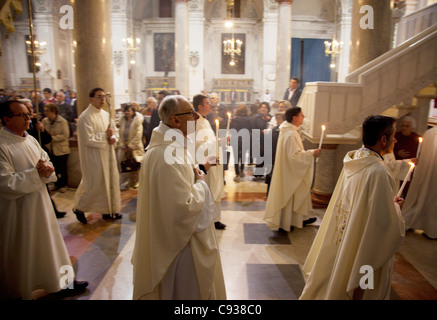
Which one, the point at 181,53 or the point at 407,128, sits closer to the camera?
the point at 407,128

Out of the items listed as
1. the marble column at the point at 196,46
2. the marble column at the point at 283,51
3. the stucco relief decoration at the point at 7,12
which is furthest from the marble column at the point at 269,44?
the stucco relief decoration at the point at 7,12

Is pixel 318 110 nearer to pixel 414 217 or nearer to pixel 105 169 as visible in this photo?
pixel 414 217

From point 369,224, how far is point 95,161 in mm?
3953

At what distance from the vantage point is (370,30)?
6.06 meters

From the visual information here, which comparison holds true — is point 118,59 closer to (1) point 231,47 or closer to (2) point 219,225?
(1) point 231,47

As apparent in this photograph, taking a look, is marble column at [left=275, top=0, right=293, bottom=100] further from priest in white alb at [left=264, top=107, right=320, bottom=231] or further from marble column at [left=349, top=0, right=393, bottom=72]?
priest in white alb at [left=264, top=107, right=320, bottom=231]

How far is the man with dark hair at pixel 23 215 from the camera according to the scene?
2.82m

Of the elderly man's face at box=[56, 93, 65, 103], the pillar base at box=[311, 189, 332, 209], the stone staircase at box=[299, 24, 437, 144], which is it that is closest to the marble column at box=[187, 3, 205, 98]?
the elderly man's face at box=[56, 93, 65, 103]

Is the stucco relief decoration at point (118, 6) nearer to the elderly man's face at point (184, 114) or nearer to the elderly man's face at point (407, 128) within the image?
the elderly man's face at point (407, 128)

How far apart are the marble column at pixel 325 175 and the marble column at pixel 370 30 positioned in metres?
1.79

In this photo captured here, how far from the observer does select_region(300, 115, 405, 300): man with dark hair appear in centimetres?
233

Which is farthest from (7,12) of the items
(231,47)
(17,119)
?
(231,47)
